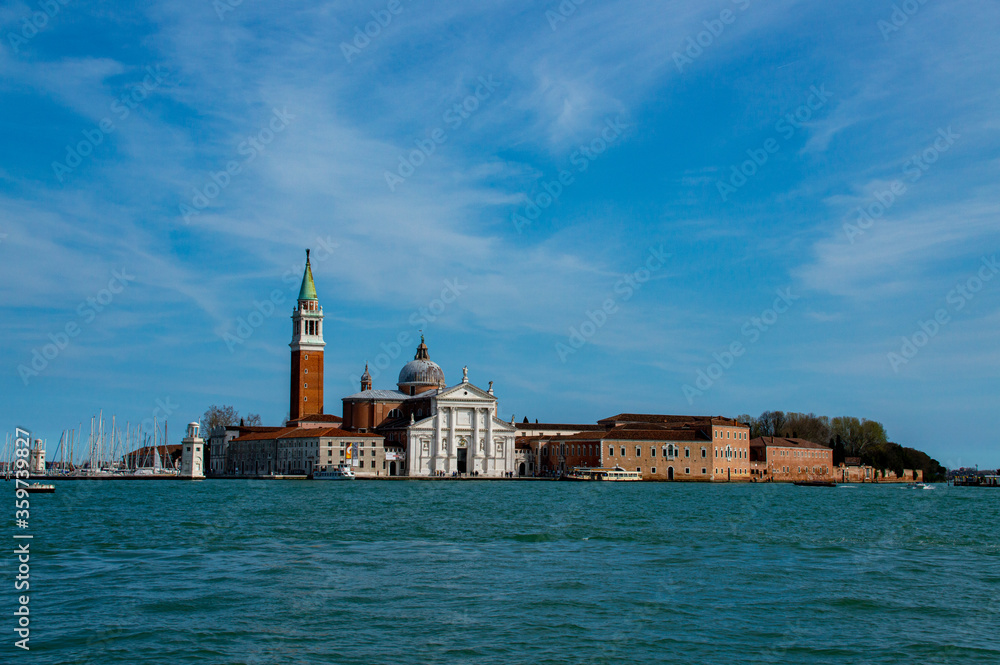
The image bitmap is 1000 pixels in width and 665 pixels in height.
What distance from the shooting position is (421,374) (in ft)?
291

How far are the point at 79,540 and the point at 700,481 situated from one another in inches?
2440

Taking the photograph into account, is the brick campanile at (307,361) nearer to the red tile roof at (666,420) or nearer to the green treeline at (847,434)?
the red tile roof at (666,420)

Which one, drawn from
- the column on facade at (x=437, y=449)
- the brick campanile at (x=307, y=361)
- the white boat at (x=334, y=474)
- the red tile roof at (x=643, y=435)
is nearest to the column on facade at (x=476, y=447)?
the column on facade at (x=437, y=449)

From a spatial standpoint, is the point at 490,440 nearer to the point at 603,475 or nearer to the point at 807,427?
the point at 603,475

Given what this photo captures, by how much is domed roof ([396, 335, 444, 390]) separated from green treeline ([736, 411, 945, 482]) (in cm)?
3136

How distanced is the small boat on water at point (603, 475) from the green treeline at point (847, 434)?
2452cm

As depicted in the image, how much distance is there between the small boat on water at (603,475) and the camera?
75250 mm

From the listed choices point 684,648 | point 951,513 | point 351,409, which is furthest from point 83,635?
point 351,409

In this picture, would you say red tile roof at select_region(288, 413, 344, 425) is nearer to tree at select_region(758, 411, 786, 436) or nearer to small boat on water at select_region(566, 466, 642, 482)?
small boat on water at select_region(566, 466, 642, 482)

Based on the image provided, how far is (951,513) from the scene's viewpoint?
37.5 meters

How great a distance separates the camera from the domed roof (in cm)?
8856

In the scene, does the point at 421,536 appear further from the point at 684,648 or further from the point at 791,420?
the point at 791,420

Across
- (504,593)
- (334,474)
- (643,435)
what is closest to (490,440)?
(643,435)

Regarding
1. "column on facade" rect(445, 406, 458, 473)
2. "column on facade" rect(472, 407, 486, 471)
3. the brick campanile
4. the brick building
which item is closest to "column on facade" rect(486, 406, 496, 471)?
"column on facade" rect(472, 407, 486, 471)
